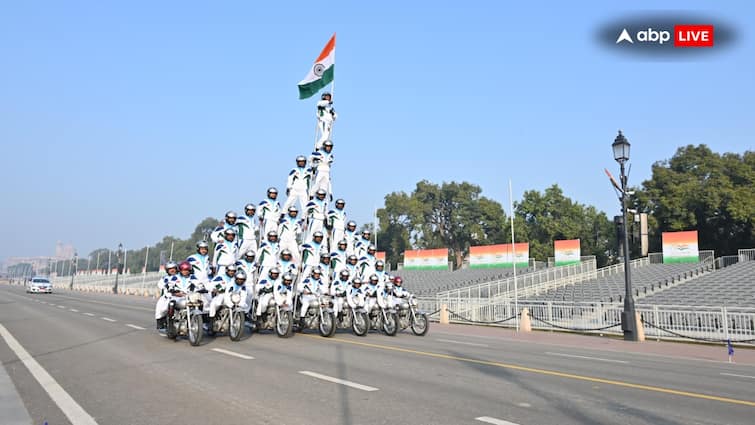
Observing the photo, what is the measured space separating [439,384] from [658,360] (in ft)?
23.0

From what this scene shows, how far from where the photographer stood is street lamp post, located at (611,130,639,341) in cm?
1698

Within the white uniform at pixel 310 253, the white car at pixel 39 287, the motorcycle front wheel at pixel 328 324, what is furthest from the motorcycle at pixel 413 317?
the white car at pixel 39 287

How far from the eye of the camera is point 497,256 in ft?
141

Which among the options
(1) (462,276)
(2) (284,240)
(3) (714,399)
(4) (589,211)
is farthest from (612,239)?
(3) (714,399)

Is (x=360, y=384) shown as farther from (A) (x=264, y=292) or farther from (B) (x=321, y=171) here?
(B) (x=321, y=171)

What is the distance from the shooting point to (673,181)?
170 feet

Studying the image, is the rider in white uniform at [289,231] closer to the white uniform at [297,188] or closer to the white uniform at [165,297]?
the white uniform at [297,188]

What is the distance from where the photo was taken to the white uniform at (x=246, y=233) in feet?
59.0

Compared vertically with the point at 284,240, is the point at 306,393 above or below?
below

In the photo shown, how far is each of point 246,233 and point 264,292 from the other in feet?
10.8

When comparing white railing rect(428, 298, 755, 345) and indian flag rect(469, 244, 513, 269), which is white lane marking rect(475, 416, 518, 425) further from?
indian flag rect(469, 244, 513, 269)

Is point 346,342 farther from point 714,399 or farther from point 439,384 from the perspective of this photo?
point 714,399

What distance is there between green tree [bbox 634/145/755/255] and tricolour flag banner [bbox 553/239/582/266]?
53.5 ft

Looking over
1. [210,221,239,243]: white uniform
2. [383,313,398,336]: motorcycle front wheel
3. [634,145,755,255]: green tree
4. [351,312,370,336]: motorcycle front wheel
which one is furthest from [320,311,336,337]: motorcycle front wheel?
[634,145,755,255]: green tree
